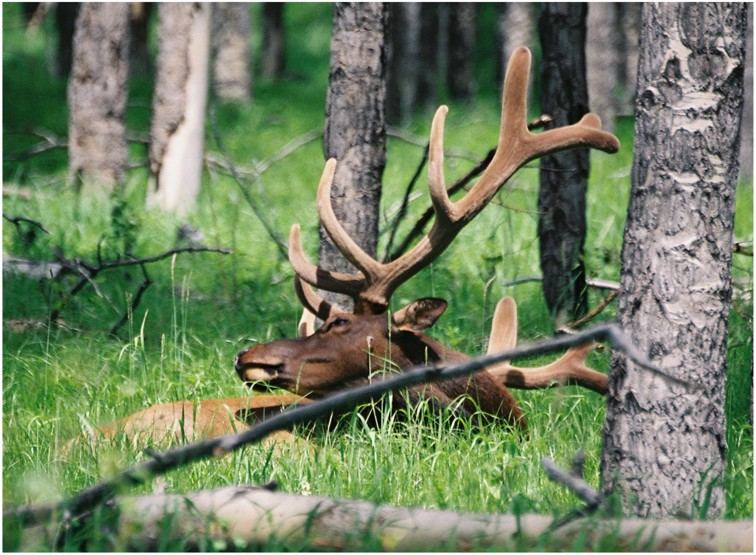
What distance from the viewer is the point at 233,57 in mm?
26125

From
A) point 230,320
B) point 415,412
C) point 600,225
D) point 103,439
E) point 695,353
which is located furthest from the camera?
point 600,225

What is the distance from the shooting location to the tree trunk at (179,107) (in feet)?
40.5

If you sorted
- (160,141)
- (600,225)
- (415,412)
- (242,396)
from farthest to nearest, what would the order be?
(160,141) → (600,225) → (242,396) → (415,412)

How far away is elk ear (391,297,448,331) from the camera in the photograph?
223 inches

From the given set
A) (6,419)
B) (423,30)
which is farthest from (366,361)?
(423,30)

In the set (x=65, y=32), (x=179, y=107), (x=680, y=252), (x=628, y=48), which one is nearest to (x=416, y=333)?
(x=680, y=252)

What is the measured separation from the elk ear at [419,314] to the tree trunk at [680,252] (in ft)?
5.88

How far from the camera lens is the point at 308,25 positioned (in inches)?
1578

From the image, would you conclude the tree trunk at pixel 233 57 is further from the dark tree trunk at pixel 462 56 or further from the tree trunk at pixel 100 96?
the tree trunk at pixel 100 96

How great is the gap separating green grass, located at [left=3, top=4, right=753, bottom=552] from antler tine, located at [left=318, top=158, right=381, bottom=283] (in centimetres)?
61

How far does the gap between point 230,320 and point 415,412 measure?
8.12 feet

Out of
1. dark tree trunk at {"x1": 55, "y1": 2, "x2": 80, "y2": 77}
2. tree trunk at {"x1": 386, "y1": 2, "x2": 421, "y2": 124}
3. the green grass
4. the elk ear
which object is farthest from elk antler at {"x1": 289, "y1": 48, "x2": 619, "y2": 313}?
dark tree trunk at {"x1": 55, "y1": 2, "x2": 80, "y2": 77}

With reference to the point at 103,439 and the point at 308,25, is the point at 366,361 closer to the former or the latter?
the point at 103,439

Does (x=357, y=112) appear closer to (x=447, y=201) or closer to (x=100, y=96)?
(x=447, y=201)
